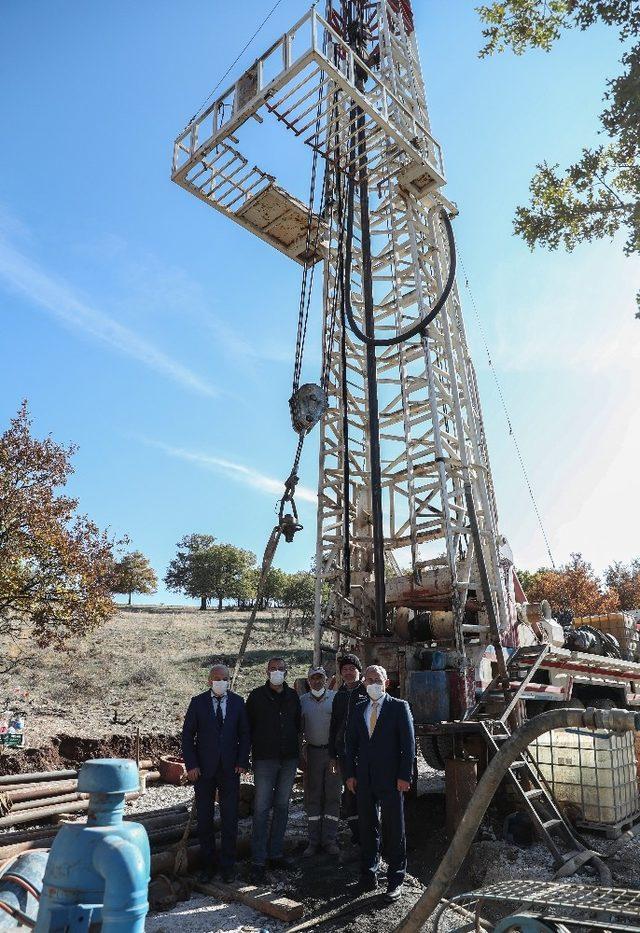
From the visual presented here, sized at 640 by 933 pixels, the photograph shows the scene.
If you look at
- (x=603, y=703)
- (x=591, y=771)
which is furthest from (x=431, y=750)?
(x=603, y=703)

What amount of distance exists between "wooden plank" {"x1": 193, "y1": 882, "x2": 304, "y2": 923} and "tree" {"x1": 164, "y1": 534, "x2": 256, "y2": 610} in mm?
53990

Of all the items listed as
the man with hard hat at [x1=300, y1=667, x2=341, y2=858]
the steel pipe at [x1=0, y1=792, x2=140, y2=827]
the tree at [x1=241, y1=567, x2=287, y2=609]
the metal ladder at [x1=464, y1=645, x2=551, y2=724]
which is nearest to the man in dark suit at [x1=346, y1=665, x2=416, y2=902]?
the man with hard hat at [x1=300, y1=667, x2=341, y2=858]

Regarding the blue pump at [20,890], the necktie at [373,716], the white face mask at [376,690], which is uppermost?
the white face mask at [376,690]

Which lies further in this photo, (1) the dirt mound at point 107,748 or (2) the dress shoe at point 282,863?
(1) the dirt mound at point 107,748

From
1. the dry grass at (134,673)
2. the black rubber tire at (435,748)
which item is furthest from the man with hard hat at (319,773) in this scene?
the dry grass at (134,673)

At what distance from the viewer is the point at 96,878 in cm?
213

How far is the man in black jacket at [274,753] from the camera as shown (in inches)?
218

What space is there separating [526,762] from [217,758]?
120 inches

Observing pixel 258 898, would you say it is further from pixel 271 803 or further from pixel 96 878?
pixel 96 878

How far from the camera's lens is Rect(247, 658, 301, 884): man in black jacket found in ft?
18.1

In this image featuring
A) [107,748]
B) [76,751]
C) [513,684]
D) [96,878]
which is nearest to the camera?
[96,878]

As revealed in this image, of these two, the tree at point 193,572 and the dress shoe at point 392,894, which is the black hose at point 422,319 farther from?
the tree at point 193,572

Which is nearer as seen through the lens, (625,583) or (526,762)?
(526,762)

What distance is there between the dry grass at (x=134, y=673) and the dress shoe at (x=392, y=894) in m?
8.69
